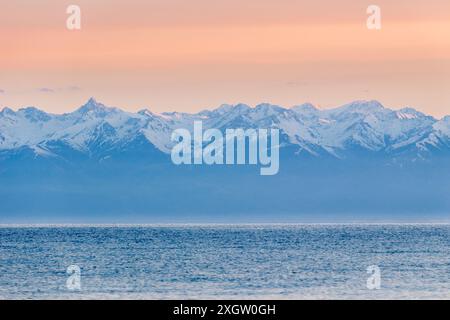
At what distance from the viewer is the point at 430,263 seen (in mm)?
81875

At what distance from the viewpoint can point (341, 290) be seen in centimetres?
6419

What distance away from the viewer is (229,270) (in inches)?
3012

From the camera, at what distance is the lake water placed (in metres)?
62.8

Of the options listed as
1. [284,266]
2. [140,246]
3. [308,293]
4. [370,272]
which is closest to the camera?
[308,293]

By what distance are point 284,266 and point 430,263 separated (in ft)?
29.3

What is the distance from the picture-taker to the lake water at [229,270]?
62812 millimetres

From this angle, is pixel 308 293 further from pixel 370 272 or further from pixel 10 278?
pixel 10 278
